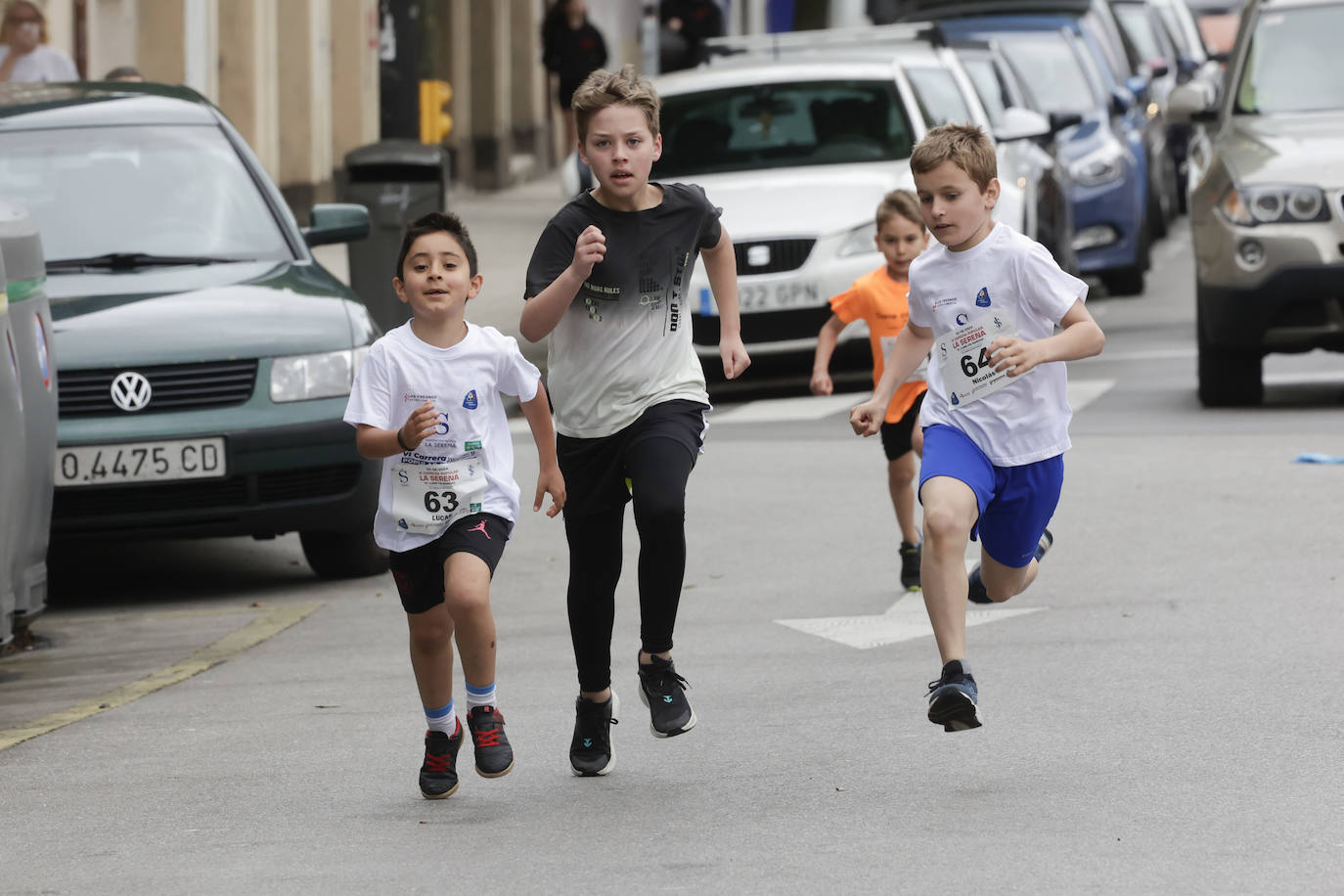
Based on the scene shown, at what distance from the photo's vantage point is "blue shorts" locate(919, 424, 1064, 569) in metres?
6.43

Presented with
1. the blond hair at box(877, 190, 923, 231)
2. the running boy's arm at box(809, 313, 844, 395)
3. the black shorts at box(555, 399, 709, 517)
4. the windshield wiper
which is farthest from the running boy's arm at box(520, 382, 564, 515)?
the windshield wiper

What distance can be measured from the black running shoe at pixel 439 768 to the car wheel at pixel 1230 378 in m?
7.73

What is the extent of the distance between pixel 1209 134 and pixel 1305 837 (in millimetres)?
8655

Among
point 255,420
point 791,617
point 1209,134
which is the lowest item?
point 791,617

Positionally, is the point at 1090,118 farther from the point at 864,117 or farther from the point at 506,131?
the point at 506,131

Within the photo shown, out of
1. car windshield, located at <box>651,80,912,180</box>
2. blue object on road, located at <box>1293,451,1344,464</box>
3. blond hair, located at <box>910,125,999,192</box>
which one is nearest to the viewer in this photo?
blond hair, located at <box>910,125,999,192</box>

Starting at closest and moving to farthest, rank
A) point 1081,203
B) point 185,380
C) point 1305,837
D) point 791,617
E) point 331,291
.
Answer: point 1305,837 → point 791,617 → point 185,380 → point 331,291 → point 1081,203

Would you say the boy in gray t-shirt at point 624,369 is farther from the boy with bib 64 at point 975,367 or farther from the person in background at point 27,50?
the person in background at point 27,50

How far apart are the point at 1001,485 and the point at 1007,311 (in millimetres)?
432

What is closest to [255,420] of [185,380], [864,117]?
[185,380]

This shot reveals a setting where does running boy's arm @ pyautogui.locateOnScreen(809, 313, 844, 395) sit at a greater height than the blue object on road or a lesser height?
greater

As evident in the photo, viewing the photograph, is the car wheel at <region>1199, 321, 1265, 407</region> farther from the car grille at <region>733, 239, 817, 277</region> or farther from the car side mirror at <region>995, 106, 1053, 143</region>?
the car side mirror at <region>995, 106, 1053, 143</region>

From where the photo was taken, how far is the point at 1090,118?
2036cm

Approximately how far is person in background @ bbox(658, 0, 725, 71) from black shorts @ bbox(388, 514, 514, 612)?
23906 mm
